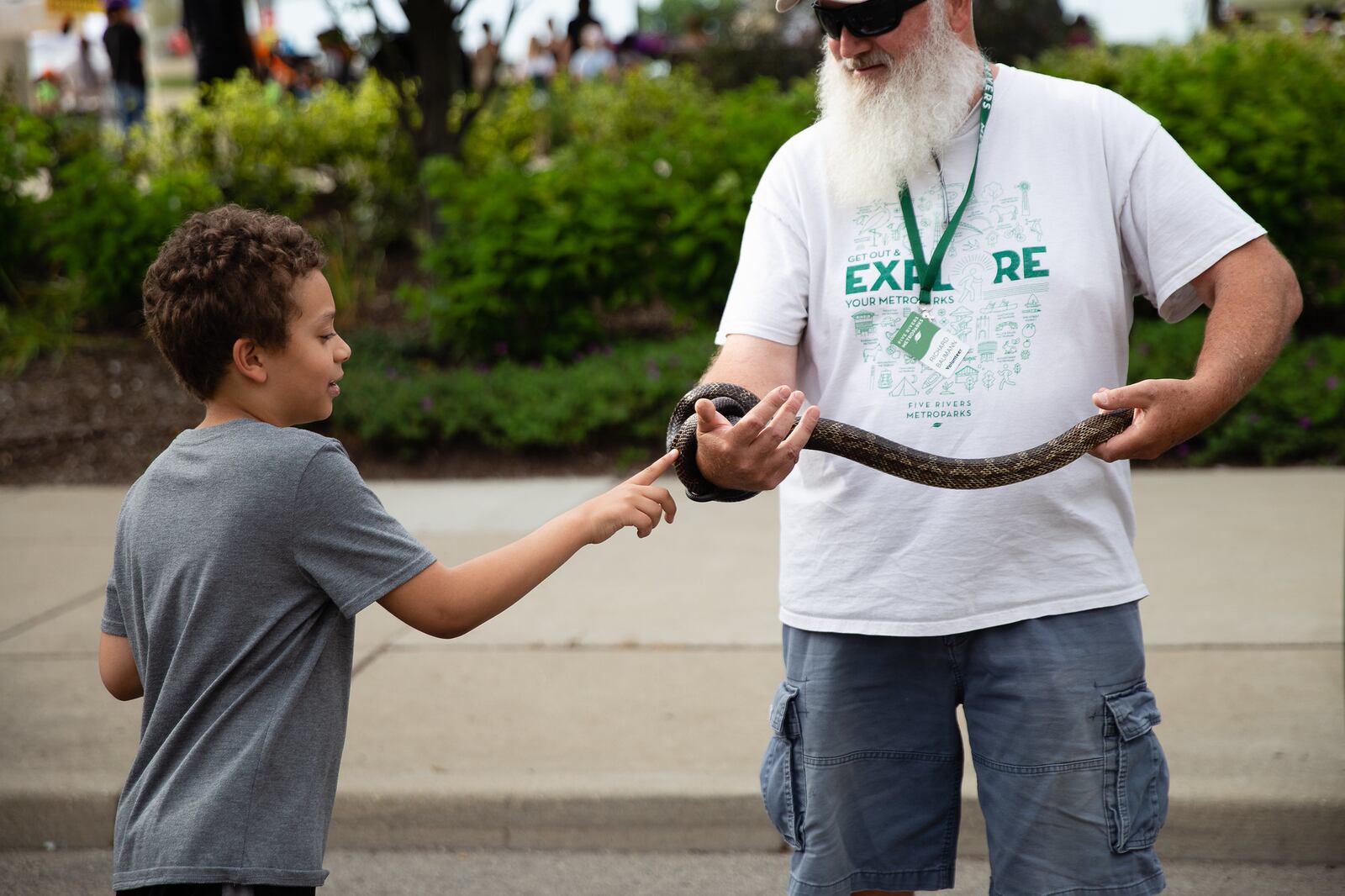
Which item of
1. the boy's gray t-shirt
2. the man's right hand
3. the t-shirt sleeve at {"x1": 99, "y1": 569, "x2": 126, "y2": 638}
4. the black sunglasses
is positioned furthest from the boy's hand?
the black sunglasses

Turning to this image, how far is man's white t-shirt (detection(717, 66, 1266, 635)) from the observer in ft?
7.95

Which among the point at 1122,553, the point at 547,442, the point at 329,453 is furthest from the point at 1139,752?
the point at 547,442

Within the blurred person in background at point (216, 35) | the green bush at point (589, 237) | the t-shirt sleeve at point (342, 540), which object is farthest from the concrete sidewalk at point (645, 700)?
the blurred person in background at point (216, 35)

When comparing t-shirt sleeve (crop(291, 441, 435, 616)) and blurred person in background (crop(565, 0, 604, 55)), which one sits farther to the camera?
blurred person in background (crop(565, 0, 604, 55))

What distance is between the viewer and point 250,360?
7.16 ft

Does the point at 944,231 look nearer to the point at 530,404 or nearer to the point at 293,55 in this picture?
the point at 530,404

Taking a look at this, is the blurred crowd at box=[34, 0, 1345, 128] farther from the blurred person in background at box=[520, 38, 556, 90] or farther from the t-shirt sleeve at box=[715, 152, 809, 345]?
the t-shirt sleeve at box=[715, 152, 809, 345]

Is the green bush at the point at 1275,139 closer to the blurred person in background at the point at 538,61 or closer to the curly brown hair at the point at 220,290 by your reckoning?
the curly brown hair at the point at 220,290

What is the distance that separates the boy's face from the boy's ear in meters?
0.01

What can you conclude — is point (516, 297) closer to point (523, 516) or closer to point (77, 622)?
point (523, 516)

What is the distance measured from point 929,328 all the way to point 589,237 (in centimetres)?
675

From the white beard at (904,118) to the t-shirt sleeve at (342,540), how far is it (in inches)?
40.5

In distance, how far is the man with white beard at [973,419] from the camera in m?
2.41

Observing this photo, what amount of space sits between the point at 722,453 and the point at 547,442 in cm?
614
